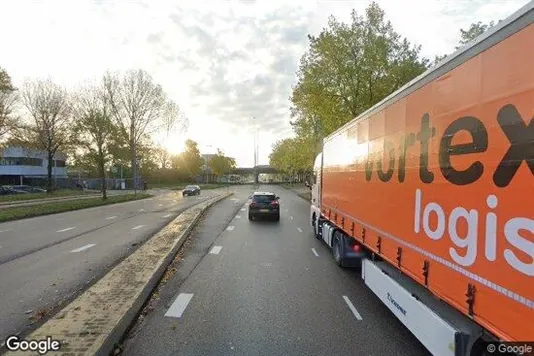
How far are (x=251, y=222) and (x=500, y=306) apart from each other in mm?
18712

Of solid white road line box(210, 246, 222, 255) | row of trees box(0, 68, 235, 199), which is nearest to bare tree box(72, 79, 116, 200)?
row of trees box(0, 68, 235, 199)

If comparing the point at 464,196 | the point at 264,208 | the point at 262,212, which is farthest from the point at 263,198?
the point at 464,196

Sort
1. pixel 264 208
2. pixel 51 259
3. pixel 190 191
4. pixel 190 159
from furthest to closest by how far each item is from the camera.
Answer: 1. pixel 190 159
2. pixel 190 191
3. pixel 264 208
4. pixel 51 259

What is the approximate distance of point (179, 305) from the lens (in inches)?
294

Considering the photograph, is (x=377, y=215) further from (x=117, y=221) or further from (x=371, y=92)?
(x=371, y=92)

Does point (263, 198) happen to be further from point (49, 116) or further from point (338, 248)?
point (49, 116)

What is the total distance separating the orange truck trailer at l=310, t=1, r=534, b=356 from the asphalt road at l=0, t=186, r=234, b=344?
218 inches

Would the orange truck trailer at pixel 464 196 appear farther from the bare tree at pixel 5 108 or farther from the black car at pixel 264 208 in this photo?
the bare tree at pixel 5 108

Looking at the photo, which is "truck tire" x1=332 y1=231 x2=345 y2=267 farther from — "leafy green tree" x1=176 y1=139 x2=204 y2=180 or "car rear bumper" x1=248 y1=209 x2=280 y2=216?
"leafy green tree" x1=176 y1=139 x2=204 y2=180

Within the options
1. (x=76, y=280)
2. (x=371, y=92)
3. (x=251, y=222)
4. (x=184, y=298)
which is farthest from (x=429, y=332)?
(x=371, y=92)

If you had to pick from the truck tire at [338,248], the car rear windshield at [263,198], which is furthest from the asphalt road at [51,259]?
the truck tire at [338,248]

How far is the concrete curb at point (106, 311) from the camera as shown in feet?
17.4

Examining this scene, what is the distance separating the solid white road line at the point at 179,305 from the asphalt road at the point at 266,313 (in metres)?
0.02

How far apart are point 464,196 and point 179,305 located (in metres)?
5.34
